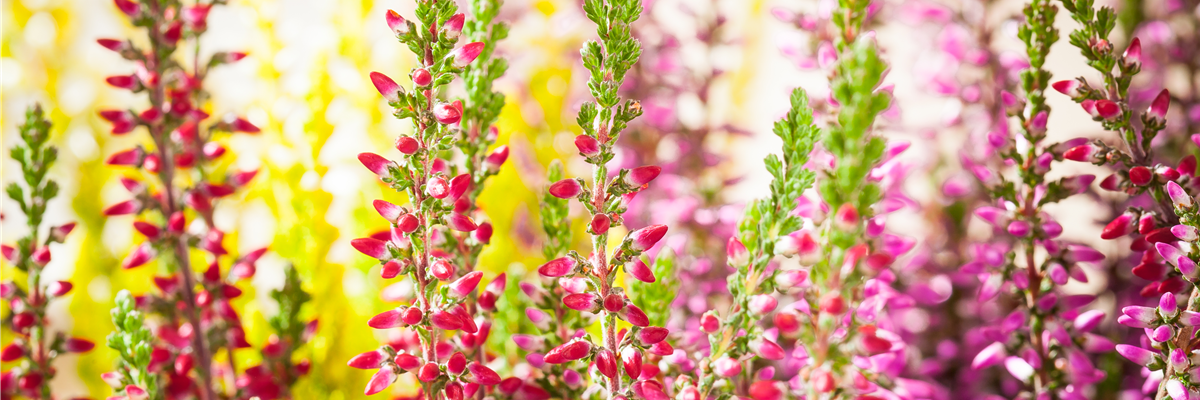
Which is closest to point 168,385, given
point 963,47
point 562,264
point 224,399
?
point 224,399

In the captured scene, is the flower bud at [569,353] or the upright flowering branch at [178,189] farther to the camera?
the upright flowering branch at [178,189]

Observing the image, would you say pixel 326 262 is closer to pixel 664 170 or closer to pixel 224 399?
pixel 224 399

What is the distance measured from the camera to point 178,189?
0.58m

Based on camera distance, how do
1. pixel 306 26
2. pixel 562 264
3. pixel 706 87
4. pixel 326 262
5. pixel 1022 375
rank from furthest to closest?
pixel 706 87 < pixel 306 26 < pixel 326 262 < pixel 1022 375 < pixel 562 264

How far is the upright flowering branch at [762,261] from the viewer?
13.2 inches

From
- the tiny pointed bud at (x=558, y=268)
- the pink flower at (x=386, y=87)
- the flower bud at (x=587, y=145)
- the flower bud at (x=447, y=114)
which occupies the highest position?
the pink flower at (x=386, y=87)

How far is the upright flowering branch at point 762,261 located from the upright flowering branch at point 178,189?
37cm

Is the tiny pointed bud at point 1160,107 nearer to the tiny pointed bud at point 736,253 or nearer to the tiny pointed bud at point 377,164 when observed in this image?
the tiny pointed bud at point 736,253

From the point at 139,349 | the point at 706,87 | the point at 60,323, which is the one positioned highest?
the point at 706,87

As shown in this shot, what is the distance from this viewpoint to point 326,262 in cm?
68

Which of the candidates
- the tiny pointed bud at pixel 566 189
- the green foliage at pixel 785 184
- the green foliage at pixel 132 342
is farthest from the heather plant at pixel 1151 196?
the green foliage at pixel 132 342

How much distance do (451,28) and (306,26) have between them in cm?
50

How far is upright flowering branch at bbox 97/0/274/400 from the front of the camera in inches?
20.1

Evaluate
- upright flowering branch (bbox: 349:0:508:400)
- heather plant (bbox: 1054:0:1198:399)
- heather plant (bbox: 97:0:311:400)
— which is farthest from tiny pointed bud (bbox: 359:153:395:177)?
heather plant (bbox: 1054:0:1198:399)
